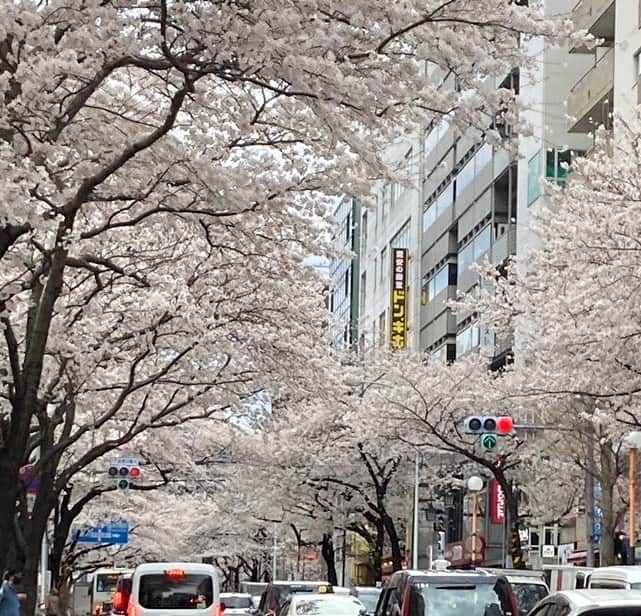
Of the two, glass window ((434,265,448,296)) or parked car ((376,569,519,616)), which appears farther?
glass window ((434,265,448,296))

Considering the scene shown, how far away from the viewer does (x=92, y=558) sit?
296ft

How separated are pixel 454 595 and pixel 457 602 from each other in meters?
0.09

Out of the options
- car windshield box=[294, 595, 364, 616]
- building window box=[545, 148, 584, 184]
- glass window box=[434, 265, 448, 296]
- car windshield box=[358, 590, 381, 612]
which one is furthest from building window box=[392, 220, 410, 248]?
car windshield box=[294, 595, 364, 616]

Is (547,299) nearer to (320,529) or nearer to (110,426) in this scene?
(110,426)

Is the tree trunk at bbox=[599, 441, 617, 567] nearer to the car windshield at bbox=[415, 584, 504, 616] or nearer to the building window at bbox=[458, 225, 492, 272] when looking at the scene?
the car windshield at bbox=[415, 584, 504, 616]

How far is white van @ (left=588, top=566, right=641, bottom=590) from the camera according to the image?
1566cm

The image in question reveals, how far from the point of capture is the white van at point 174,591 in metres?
23.9

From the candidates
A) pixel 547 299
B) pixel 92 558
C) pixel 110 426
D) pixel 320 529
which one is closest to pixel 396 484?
pixel 320 529

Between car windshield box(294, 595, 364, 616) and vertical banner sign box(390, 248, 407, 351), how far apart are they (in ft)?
151

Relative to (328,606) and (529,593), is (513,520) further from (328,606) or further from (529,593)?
(328,606)

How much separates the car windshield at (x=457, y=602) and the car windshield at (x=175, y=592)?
29.1 ft

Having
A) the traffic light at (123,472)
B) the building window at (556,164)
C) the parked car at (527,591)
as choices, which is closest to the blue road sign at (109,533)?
the traffic light at (123,472)

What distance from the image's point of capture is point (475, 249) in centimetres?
5959

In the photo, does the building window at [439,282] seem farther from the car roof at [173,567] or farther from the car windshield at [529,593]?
the car roof at [173,567]
